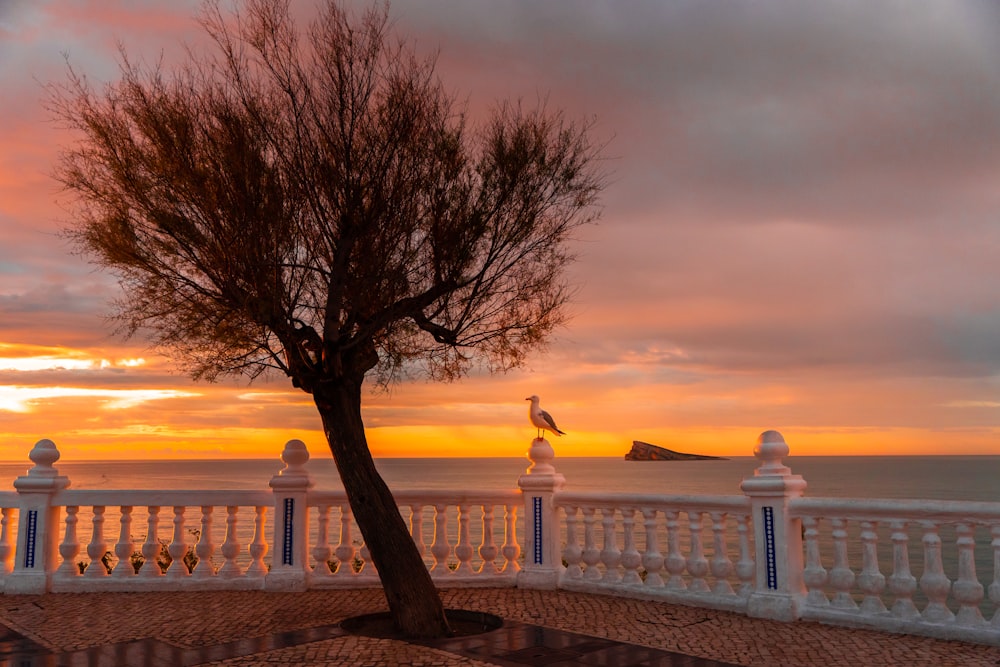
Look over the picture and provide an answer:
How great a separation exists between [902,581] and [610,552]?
3038 mm

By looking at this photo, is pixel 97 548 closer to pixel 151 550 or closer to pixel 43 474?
pixel 151 550

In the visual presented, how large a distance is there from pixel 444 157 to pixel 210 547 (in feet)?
17.2

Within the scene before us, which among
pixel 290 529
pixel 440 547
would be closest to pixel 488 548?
pixel 440 547

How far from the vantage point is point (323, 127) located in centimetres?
806

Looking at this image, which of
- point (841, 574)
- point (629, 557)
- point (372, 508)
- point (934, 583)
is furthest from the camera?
point (629, 557)

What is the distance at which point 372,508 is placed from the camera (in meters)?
8.05

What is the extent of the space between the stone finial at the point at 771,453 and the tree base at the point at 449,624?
9.72 ft

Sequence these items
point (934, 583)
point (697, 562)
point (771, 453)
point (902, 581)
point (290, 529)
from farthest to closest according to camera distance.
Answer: point (290, 529) → point (697, 562) → point (771, 453) → point (902, 581) → point (934, 583)

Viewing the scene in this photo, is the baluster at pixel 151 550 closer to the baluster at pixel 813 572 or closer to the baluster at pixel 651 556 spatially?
the baluster at pixel 651 556

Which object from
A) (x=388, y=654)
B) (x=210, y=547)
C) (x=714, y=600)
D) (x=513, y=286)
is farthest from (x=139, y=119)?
(x=714, y=600)

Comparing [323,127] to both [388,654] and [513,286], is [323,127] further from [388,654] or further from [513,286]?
[388,654]

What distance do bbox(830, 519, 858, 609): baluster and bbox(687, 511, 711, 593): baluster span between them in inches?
50.4

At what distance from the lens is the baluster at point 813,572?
7.91m

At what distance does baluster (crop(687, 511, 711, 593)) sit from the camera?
8.64 m
